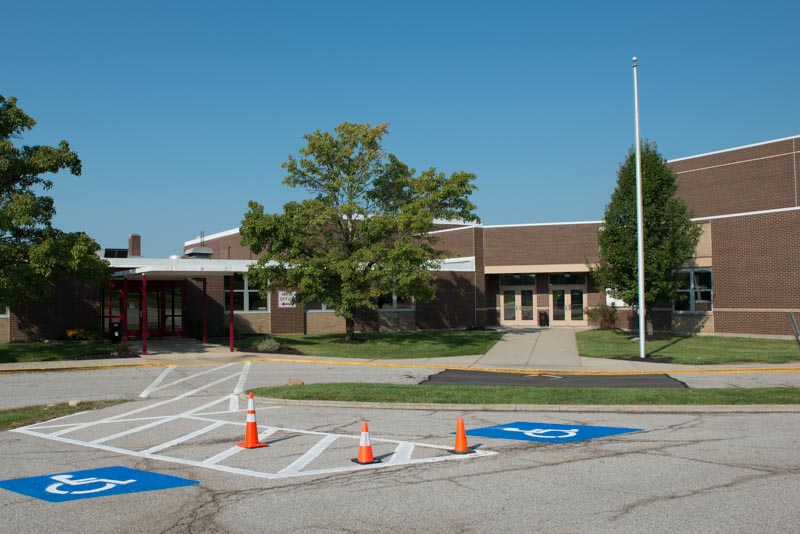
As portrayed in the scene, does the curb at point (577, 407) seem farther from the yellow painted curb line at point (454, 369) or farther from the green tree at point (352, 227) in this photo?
the green tree at point (352, 227)

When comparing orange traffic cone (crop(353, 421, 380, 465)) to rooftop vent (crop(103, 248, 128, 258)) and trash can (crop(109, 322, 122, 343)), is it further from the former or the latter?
rooftop vent (crop(103, 248, 128, 258))

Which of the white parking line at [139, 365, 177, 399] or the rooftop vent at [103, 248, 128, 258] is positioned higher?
the rooftop vent at [103, 248, 128, 258]

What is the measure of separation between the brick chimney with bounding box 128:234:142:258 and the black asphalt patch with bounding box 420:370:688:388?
89.0ft

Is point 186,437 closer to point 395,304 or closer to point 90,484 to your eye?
point 90,484

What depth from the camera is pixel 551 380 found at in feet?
63.6

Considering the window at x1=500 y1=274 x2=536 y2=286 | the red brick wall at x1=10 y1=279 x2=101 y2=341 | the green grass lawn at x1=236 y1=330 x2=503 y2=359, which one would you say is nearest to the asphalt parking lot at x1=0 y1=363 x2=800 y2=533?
the green grass lawn at x1=236 y1=330 x2=503 y2=359

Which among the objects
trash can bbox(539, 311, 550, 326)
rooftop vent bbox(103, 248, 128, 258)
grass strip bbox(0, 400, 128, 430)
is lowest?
grass strip bbox(0, 400, 128, 430)

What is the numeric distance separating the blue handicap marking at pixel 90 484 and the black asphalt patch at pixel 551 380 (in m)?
10.6

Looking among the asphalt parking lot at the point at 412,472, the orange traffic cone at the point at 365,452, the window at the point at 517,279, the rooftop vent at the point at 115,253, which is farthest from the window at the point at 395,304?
the orange traffic cone at the point at 365,452

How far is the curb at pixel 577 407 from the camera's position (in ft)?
42.5

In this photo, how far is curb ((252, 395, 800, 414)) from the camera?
12969 millimetres

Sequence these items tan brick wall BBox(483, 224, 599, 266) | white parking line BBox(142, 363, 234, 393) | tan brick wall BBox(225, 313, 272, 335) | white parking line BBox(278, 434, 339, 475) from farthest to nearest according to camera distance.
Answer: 1. tan brick wall BBox(483, 224, 599, 266)
2. tan brick wall BBox(225, 313, 272, 335)
3. white parking line BBox(142, 363, 234, 393)
4. white parking line BBox(278, 434, 339, 475)

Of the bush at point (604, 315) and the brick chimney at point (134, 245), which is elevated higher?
the brick chimney at point (134, 245)

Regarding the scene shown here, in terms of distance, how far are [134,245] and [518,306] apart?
2287 cm
